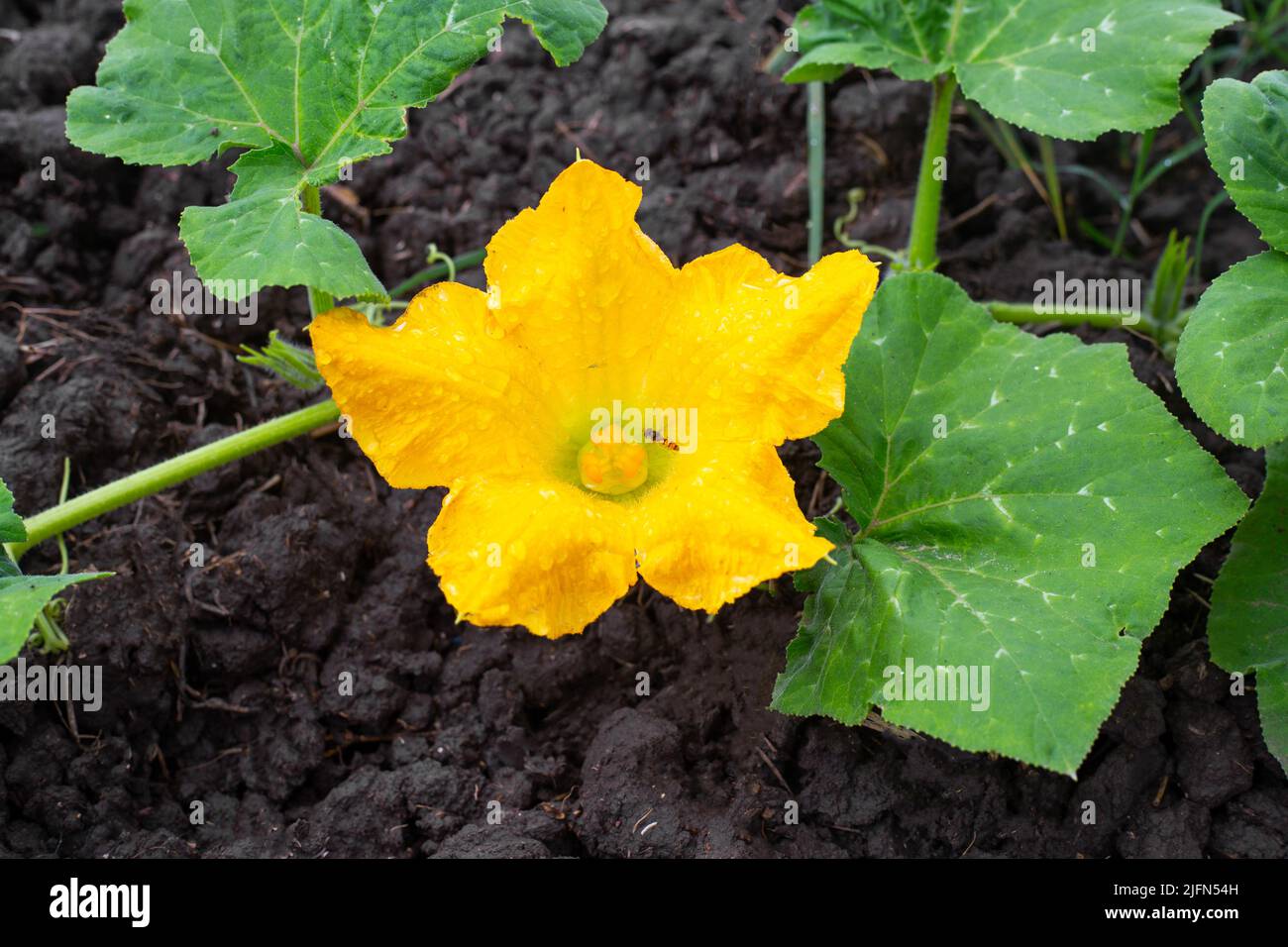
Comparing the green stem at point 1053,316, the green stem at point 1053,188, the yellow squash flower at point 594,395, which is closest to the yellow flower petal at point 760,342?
the yellow squash flower at point 594,395

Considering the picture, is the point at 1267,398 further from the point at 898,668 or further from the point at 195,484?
the point at 195,484

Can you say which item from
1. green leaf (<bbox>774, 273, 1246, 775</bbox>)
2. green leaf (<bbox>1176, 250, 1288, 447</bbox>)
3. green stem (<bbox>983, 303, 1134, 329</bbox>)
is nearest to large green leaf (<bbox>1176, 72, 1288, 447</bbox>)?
green leaf (<bbox>1176, 250, 1288, 447</bbox>)

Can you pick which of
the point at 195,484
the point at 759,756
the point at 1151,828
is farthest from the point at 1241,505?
the point at 195,484

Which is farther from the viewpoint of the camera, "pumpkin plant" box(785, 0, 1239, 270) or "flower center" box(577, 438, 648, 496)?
"pumpkin plant" box(785, 0, 1239, 270)

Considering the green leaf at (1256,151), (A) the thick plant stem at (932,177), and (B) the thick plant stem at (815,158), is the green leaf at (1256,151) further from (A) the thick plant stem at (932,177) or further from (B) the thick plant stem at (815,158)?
(B) the thick plant stem at (815,158)

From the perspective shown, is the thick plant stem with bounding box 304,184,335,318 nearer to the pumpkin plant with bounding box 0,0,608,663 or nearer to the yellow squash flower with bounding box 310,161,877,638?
the pumpkin plant with bounding box 0,0,608,663

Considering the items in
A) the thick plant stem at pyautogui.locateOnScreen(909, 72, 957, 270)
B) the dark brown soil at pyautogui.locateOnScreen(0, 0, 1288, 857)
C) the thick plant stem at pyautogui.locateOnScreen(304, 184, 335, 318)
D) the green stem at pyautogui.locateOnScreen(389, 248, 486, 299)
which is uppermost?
the thick plant stem at pyautogui.locateOnScreen(909, 72, 957, 270)
